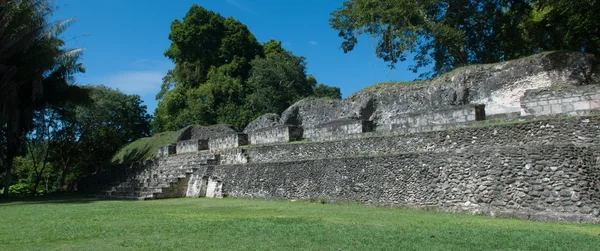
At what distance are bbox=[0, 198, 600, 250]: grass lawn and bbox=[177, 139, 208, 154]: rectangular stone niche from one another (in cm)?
1033

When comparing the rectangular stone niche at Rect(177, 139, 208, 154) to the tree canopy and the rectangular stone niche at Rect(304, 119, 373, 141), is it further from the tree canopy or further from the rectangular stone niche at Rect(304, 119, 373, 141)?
the tree canopy

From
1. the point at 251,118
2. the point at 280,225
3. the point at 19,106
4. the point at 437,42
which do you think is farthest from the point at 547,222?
the point at 251,118

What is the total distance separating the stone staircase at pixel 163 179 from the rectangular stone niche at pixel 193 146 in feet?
2.12

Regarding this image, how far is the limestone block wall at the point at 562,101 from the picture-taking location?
10312mm

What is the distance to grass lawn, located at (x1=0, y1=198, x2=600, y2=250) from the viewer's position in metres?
5.97

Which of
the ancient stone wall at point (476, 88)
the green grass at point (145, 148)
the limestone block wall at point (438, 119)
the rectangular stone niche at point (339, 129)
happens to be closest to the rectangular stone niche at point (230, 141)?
the rectangular stone niche at point (339, 129)

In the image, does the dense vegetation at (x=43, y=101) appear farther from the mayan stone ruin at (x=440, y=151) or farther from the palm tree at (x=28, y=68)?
the mayan stone ruin at (x=440, y=151)

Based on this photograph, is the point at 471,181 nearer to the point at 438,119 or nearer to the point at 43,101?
the point at 438,119

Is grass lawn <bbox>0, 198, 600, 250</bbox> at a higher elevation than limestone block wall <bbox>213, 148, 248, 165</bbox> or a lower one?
lower

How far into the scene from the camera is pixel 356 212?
32.0 feet

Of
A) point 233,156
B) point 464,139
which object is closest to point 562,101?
point 464,139

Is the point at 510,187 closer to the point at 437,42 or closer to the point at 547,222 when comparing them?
the point at 547,222

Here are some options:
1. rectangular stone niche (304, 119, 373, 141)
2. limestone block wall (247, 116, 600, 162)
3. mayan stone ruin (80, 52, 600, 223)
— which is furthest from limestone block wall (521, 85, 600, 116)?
rectangular stone niche (304, 119, 373, 141)

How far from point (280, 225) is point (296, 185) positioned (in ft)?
17.0
